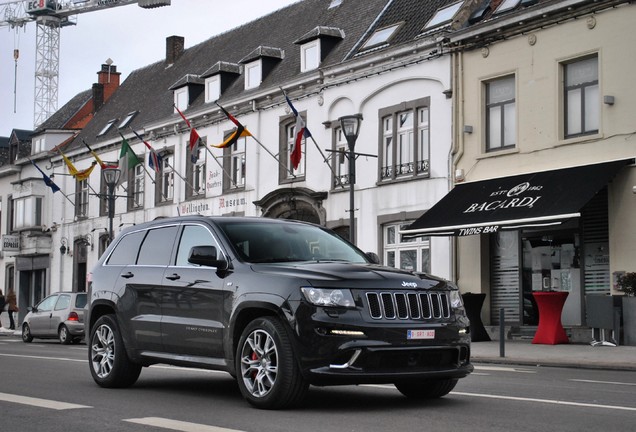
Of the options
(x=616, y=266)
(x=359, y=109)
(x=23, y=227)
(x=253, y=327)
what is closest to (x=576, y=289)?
(x=616, y=266)

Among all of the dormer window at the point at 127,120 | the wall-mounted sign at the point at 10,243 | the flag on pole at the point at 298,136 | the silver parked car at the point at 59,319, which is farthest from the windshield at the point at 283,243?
the wall-mounted sign at the point at 10,243

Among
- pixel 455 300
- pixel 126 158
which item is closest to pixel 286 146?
pixel 126 158

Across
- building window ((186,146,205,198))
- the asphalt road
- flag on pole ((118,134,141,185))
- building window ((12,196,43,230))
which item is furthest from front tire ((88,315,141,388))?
building window ((12,196,43,230))

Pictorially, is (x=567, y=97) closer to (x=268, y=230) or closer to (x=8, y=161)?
(x=268, y=230)

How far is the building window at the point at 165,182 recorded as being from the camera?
4044 centimetres

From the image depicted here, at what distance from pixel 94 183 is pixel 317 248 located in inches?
1472

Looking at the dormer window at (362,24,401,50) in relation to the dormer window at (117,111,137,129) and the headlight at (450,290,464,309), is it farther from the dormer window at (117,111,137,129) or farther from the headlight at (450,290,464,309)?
the headlight at (450,290,464,309)

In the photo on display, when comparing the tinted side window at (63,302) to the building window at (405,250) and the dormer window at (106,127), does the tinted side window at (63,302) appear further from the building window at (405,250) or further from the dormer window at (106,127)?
the dormer window at (106,127)

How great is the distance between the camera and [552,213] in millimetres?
22406

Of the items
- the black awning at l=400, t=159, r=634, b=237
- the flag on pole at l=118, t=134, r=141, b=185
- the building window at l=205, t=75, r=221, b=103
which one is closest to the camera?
the black awning at l=400, t=159, r=634, b=237

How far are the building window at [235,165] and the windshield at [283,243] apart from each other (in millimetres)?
25392

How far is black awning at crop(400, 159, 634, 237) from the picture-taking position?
22455mm

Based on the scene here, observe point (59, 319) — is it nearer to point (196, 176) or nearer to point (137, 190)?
point (196, 176)

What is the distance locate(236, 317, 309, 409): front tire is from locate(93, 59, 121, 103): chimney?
44.8 meters
